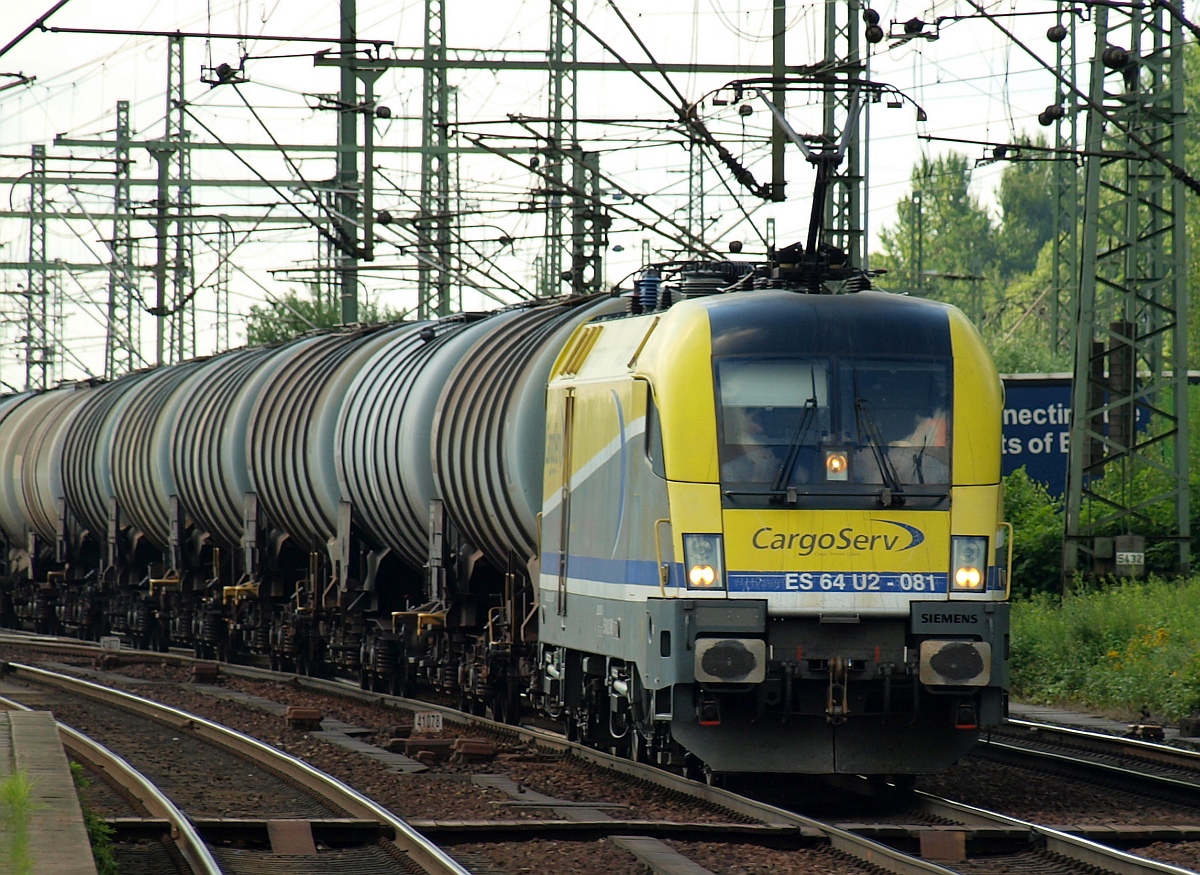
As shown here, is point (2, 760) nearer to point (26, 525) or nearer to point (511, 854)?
point (511, 854)

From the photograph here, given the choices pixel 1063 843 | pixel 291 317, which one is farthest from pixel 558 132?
pixel 291 317

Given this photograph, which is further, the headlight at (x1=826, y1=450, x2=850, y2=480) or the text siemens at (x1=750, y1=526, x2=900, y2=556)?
the headlight at (x1=826, y1=450, x2=850, y2=480)

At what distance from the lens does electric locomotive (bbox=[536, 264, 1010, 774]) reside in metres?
11.0

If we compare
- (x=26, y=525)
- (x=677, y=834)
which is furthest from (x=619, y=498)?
(x=26, y=525)

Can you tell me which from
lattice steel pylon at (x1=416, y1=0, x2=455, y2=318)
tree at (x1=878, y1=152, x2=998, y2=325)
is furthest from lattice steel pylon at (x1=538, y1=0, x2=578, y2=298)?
tree at (x1=878, y1=152, x2=998, y2=325)

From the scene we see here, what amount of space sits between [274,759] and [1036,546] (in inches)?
534

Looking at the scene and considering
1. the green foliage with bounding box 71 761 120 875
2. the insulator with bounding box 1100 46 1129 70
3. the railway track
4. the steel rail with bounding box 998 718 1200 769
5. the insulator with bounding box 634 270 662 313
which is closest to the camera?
the green foliage with bounding box 71 761 120 875

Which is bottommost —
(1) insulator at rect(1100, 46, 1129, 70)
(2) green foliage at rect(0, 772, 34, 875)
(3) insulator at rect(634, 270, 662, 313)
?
(2) green foliage at rect(0, 772, 34, 875)

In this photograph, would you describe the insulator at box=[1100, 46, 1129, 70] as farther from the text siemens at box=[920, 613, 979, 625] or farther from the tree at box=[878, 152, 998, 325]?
the tree at box=[878, 152, 998, 325]

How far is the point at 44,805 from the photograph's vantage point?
30.1ft

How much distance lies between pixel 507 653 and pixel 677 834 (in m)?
5.98

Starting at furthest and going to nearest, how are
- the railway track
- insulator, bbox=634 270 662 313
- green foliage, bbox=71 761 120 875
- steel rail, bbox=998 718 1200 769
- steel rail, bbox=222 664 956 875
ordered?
steel rail, bbox=998 718 1200 769 → insulator, bbox=634 270 662 313 → the railway track → steel rail, bbox=222 664 956 875 → green foliage, bbox=71 761 120 875

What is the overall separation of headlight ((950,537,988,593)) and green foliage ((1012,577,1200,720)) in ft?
23.8

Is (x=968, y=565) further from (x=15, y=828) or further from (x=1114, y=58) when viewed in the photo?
(x=1114, y=58)
